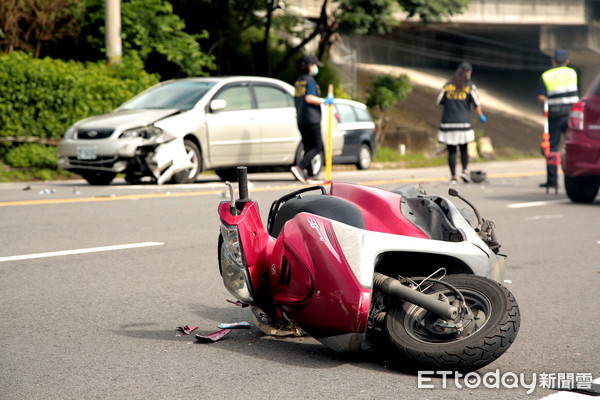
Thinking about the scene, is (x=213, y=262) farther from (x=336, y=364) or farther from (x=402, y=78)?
(x=402, y=78)

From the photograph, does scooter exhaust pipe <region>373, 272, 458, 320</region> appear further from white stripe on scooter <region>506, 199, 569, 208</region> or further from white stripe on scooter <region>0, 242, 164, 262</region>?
white stripe on scooter <region>506, 199, 569, 208</region>

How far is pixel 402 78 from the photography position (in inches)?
1118

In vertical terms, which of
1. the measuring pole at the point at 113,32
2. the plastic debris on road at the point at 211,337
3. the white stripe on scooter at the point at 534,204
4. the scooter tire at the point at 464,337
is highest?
the measuring pole at the point at 113,32

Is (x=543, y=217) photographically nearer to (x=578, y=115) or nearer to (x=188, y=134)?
(x=578, y=115)

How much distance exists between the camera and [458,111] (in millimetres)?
15852

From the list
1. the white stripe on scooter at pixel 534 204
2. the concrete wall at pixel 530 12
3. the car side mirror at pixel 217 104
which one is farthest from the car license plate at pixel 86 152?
the concrete wall at pixel 530 12

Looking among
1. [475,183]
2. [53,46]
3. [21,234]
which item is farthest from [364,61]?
[21,234]

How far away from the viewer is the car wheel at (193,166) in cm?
1443

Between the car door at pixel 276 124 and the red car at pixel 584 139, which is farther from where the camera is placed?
the car door at pixel 276 124

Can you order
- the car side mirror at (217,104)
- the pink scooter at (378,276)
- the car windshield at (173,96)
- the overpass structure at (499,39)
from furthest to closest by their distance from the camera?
the overpass structure at (499,39) < the car windshield at (173,96) < the car side mirror at (217,104) < the pink scooter at (378,276)

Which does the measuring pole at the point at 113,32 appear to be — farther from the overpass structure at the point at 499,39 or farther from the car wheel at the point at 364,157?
the overpass structure at the point at 499,39

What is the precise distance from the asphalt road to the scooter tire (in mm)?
98

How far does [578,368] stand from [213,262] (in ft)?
11.5

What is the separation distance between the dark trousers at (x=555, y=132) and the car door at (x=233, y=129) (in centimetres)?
442
